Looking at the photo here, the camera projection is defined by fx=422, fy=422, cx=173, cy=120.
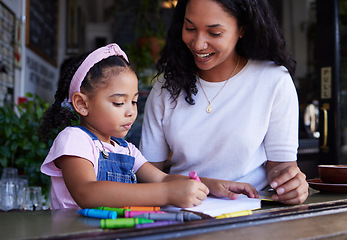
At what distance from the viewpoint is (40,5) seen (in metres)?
4.36

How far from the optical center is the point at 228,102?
1589 millimetres

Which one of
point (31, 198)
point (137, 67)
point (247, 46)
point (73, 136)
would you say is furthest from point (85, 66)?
point (137, 67)

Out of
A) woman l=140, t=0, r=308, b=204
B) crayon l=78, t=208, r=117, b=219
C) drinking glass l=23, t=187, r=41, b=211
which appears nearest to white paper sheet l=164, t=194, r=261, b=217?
crayon l=78, t=208, r=117, b=219

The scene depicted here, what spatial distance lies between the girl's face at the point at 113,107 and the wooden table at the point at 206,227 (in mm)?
332

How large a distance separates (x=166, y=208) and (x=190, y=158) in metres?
0.60

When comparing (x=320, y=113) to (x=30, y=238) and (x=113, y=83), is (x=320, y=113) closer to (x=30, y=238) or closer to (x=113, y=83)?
(x=113, y=83)

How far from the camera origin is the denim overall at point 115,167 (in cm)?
121

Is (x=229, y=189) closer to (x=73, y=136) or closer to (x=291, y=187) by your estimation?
(x=291, y=187)

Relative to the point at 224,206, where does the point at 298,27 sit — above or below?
above

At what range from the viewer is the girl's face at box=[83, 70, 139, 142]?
1.22 m

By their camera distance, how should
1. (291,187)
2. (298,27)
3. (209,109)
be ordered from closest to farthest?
(291,187) → (209,109) → (298,27)

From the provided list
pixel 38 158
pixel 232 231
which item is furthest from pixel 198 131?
pixel 38 158

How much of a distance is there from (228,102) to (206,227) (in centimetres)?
89

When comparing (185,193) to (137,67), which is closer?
(185,193)
